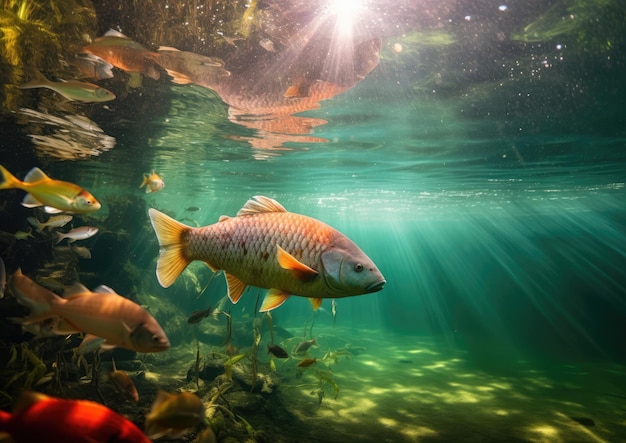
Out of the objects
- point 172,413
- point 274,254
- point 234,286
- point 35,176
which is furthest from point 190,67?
point 172,413

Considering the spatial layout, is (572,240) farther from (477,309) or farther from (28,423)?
(28,423)

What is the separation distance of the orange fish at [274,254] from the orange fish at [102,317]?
407 mm

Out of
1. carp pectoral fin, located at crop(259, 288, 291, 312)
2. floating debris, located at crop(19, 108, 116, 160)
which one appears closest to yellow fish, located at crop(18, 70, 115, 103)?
carp pectoral fin, located at crop(259, 288, 291, 312)

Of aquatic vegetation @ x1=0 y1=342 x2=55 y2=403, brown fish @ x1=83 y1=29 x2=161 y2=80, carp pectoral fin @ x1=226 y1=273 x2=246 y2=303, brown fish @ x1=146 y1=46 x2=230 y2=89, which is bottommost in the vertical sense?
aquatic vegetation @ x1=0 y1=342 x2=55 y2=403

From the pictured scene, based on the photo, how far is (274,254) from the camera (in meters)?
2.74

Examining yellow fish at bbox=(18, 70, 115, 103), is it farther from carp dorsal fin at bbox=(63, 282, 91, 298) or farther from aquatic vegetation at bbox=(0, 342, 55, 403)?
aquatic vegetation at bbox=(0, 342, 55, 403)

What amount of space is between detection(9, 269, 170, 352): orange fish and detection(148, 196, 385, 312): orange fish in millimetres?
407

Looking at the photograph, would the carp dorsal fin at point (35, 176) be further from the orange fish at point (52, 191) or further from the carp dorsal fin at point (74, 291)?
the carp dorsal fin at point (74, 291)

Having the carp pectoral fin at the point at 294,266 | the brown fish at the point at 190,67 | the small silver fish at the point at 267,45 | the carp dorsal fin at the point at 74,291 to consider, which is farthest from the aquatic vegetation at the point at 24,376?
the small silver fish at the point at 267,45

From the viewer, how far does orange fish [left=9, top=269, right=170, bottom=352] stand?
2.82 m

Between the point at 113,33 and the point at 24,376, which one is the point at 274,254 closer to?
the point at 113,33

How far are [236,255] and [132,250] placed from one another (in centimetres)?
1917

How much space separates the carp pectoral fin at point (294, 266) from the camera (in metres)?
2.50

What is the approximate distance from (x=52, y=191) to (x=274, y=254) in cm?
297
